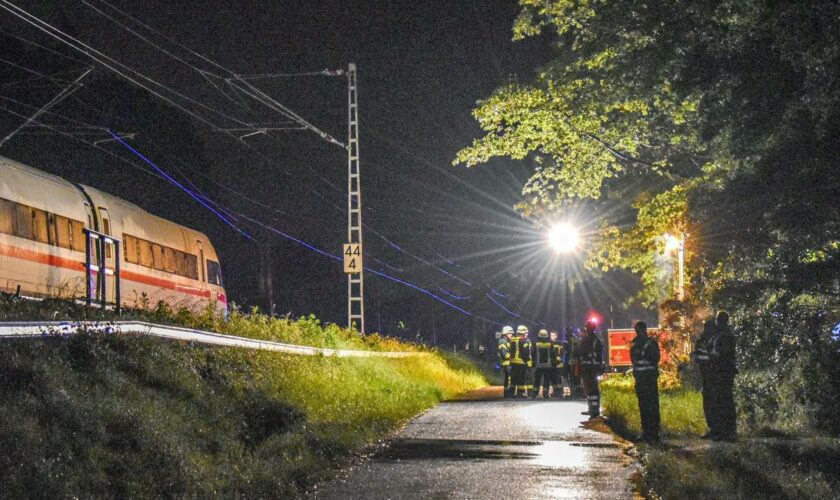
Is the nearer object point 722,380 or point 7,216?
point 722,380

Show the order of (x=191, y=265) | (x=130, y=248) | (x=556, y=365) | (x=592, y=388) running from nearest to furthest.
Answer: (x=592, y=388) < (x=556, y=365) < (x=130, y=248) < (x=191, y=265)

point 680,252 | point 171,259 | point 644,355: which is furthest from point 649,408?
point 171,259

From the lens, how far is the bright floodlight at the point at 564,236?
76.4ft

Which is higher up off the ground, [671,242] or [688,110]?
[688,110]

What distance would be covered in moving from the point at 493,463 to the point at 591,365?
681 centimetres

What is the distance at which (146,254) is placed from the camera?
986 inches

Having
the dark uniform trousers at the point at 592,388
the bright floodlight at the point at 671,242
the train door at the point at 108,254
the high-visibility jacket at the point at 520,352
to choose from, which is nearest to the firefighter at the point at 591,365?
the dark uniform trousers at the point at 592,388

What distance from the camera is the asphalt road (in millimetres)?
8438

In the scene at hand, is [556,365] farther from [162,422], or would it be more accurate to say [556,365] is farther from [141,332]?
[162,422]

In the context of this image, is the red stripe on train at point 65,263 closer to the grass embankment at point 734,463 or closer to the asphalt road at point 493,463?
the asphalt road at point 493,463

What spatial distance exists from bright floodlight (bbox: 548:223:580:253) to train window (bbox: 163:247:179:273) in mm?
11207

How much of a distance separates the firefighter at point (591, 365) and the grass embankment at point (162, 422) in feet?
12.5

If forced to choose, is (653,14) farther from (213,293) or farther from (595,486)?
(213,293)

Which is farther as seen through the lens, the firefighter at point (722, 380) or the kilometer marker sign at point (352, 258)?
the kilometer marker sign at point (352, 258)
